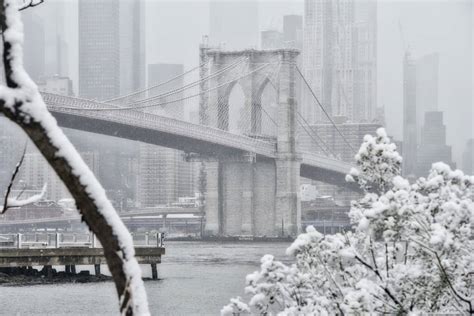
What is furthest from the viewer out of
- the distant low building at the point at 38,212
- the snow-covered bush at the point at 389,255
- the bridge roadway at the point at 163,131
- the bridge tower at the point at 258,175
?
the distant low building at the point at 38,212

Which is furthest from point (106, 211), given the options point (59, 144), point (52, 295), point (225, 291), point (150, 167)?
point (150, 167)

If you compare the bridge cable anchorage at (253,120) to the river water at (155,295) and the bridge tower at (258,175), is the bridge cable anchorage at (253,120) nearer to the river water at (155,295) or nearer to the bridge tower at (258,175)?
the bridge tower at (258,175)

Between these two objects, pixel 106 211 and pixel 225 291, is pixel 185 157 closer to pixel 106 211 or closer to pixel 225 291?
pixel 225 291

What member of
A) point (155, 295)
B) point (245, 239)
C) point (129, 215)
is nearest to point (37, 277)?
point (155, 295)

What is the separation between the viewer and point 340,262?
9.65m

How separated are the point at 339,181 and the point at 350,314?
7468 cm

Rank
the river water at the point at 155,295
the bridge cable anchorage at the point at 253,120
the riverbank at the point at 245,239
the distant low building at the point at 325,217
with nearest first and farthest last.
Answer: the river water at the point at 155,295
the riverbank at the point at 245,239
the bridge cable anchorage at the point at 253,120
the distant low building at the point at 325,217

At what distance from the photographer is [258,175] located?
3319 inches

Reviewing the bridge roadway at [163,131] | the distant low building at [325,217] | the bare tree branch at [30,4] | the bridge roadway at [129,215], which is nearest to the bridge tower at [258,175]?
the bridge roadway at [163,131]

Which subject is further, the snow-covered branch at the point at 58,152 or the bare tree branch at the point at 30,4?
the bare tree branch at the point at 30,4

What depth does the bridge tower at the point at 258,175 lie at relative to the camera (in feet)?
268

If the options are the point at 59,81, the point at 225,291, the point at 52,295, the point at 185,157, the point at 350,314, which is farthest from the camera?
the point at 59,81

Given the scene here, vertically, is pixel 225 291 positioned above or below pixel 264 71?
below

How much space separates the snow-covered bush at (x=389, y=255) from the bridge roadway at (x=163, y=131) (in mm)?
54247
